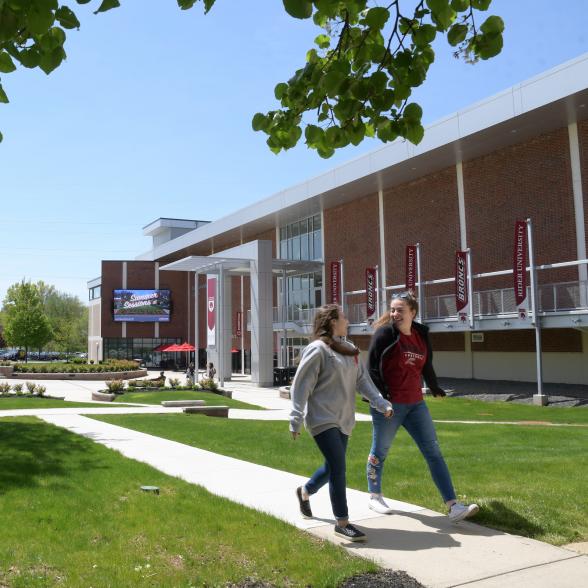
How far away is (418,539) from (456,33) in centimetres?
366

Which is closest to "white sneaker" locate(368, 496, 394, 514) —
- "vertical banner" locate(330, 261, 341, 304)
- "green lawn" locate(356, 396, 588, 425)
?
"green lawn" locate(356, 396, 588, 425)

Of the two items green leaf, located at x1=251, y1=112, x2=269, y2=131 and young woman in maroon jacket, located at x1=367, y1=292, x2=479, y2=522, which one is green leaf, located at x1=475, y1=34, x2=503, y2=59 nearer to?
green leaf, located at x1=251, y1=112, x2=269, y2=131

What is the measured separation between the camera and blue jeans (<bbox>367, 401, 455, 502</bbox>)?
18.4 ft

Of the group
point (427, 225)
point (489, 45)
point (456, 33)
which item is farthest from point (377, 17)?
point (427, 225)

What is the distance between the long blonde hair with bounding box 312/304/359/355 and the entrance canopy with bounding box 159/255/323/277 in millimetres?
29616

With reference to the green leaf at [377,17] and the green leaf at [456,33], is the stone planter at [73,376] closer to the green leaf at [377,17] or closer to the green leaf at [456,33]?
the green leaf at [456,33]

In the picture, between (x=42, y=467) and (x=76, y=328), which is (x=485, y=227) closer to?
(x=42, y=467)

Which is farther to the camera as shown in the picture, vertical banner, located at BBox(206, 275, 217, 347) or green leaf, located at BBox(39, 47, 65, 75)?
vertical banner, located at BBox(206, 275, 217, 347)

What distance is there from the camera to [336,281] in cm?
3697

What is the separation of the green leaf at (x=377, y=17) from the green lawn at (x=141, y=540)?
11.2 feet

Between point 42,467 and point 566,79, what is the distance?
74.7 feet

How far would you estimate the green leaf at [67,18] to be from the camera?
366 cm

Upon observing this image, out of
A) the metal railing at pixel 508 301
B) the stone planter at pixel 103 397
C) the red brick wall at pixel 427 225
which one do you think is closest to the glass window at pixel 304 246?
the red brick wall at pixel 427 225

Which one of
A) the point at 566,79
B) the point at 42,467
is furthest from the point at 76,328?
the point at 42,467
